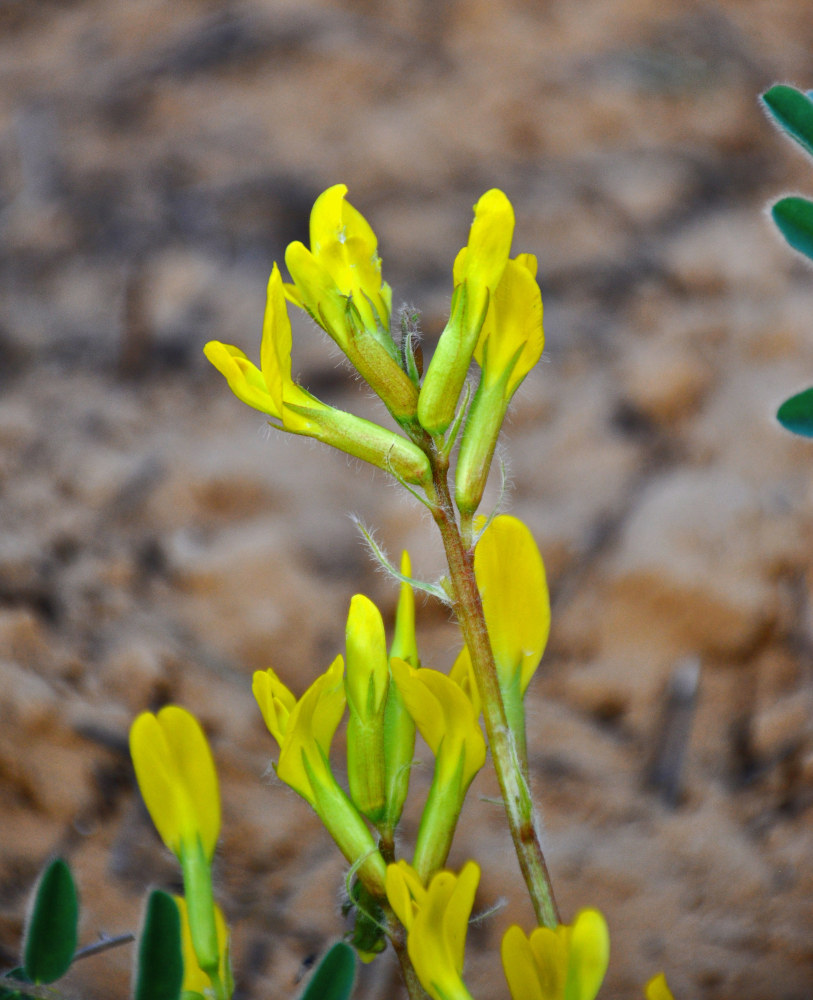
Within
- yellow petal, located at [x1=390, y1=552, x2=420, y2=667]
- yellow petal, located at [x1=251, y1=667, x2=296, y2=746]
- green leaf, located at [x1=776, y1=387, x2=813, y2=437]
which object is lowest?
yellow petal, located at [x1=251, y1=667, x2=296, y2=746]

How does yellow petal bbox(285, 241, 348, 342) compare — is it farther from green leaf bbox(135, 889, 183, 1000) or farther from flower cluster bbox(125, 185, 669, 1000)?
green leaf bbox(135, 889, 183, 1000)

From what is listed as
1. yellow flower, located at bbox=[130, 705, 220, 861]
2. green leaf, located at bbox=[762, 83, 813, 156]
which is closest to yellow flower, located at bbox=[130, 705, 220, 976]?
yellow flower, located at bbox=[130, 705, 220, 861]

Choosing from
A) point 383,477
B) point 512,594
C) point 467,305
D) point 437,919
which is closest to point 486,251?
point 467,305

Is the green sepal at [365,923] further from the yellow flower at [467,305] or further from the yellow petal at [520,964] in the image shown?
the yellow flower at [467,305]

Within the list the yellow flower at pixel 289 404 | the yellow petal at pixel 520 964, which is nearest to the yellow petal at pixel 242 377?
the yellow flower at pixel 289 404

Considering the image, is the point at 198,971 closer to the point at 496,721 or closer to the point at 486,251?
the point at 496,721

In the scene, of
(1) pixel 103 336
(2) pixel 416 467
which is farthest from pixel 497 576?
(1) pixel 103 336
